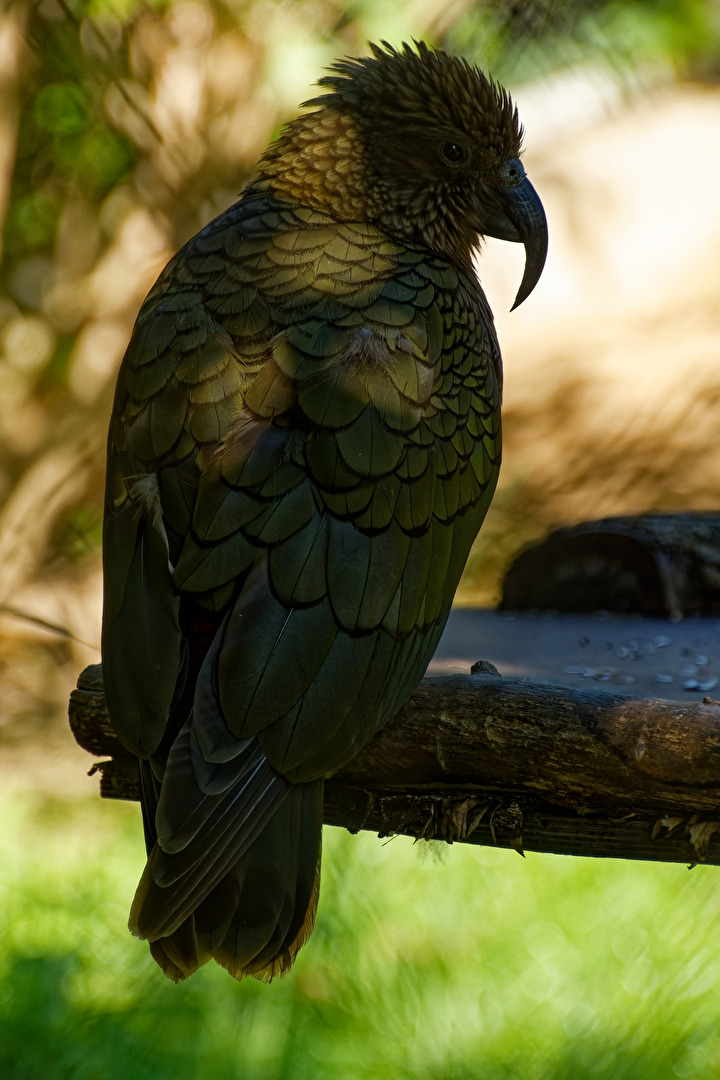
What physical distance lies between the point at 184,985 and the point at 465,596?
2.07 m

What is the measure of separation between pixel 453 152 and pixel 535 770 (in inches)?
52.0

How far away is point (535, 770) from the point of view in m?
1.81

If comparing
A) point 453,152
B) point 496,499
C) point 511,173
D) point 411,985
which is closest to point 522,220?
point 511,173

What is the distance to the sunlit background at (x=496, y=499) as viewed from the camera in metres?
3.30

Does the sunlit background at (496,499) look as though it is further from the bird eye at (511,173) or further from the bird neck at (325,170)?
the bird eye at (511,173)

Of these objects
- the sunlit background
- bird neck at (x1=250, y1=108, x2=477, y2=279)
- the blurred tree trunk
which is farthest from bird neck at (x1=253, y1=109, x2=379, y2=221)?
the blurred tree trunk

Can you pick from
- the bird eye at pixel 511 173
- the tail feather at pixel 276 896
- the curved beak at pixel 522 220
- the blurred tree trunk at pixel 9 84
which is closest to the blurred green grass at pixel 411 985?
the tail feather at pixel 276 896

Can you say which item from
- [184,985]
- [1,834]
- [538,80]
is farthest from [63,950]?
[538,80]

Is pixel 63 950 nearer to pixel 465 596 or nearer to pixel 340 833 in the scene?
pixel 340 833

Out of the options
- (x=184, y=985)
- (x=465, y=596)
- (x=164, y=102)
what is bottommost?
(x=184, y=985)

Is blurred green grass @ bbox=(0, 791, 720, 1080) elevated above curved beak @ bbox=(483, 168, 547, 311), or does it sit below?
below

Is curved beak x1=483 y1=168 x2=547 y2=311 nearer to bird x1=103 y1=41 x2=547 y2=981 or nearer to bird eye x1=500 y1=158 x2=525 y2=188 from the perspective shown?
bird eye x1=500 y1=158 x2=525 y2=188

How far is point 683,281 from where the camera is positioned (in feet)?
16.7

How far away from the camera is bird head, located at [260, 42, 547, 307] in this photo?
2336 millimetres
